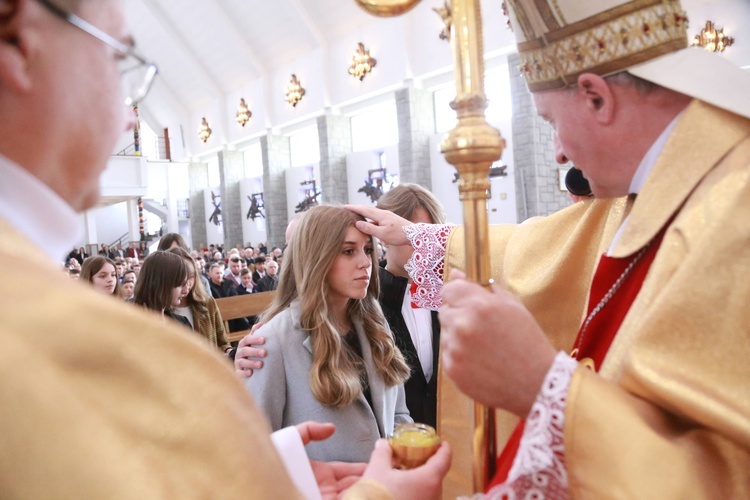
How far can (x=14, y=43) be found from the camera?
1.88 feet

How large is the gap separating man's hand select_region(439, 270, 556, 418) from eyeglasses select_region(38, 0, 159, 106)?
53 cm

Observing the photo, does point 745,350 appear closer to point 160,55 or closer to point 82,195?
point 82,195

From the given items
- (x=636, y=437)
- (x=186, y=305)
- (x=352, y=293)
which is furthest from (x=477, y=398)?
(x=186, y=305)

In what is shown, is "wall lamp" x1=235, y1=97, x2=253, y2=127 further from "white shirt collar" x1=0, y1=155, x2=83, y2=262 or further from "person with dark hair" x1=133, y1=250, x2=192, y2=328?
"white shirt collar" x1=0, y1=155, x2=83, y2=262

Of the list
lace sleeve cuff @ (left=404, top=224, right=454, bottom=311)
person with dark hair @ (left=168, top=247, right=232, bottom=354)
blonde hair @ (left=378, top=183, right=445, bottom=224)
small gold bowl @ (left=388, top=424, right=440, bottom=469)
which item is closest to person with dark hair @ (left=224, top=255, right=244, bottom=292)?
person with dark hair @ (left=168, top=247, right=232, bottom=354)

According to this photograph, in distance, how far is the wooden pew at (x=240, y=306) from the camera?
447 centimetres

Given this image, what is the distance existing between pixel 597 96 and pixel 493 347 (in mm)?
518

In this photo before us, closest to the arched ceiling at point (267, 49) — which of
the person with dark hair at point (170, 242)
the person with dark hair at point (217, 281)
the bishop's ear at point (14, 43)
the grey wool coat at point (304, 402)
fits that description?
the person with dark hair at point (217, 281)

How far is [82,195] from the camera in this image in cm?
67

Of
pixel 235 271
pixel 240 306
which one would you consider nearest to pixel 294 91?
pixel 235 271

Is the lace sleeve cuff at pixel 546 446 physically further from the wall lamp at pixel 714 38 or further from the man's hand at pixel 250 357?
the wall lamp at pixel 714 38

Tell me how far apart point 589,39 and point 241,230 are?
19.1 meters

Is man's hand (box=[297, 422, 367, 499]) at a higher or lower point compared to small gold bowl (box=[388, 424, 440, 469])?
lower

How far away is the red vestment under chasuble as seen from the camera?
1015 mm
